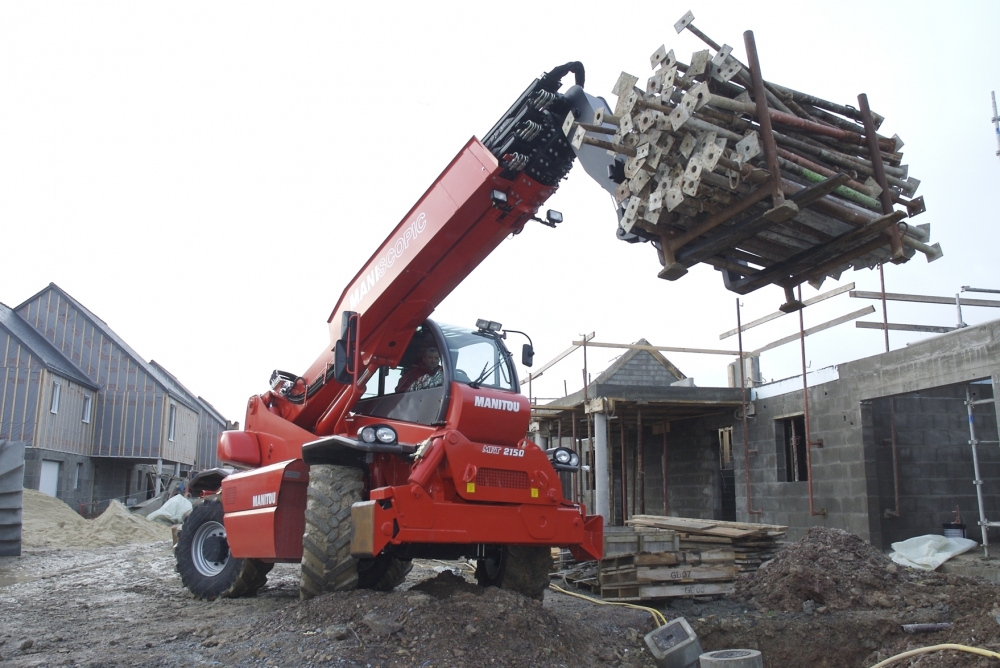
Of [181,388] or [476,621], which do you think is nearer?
[476,621]

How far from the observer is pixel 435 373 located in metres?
7.52

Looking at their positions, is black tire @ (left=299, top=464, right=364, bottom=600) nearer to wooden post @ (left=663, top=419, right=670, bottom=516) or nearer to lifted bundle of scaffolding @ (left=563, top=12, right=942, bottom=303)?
lifted bundle of scaffolding @ (left=563, top=12, right=942, bottom=303)

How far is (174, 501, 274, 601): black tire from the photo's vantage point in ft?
27.8

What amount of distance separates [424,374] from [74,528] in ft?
55.2

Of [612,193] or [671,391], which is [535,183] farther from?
[671,391]

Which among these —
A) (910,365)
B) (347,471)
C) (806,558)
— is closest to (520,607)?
(347,471)

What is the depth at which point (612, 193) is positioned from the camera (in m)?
6.04

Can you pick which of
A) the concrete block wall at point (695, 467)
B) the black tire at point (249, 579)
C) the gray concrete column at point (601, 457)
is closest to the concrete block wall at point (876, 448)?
the concrete block wall at point (695, 467)

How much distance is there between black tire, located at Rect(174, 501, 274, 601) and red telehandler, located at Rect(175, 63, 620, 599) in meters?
0.04

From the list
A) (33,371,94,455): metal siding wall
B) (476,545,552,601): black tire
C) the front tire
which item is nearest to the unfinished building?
(476,545,552,601): black tire

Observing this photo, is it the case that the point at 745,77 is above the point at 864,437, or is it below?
above

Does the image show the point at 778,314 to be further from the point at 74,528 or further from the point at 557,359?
the point at 74,528

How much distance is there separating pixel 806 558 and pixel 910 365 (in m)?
3.51

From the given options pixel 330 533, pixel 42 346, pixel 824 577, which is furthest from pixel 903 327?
pixel 42 346
